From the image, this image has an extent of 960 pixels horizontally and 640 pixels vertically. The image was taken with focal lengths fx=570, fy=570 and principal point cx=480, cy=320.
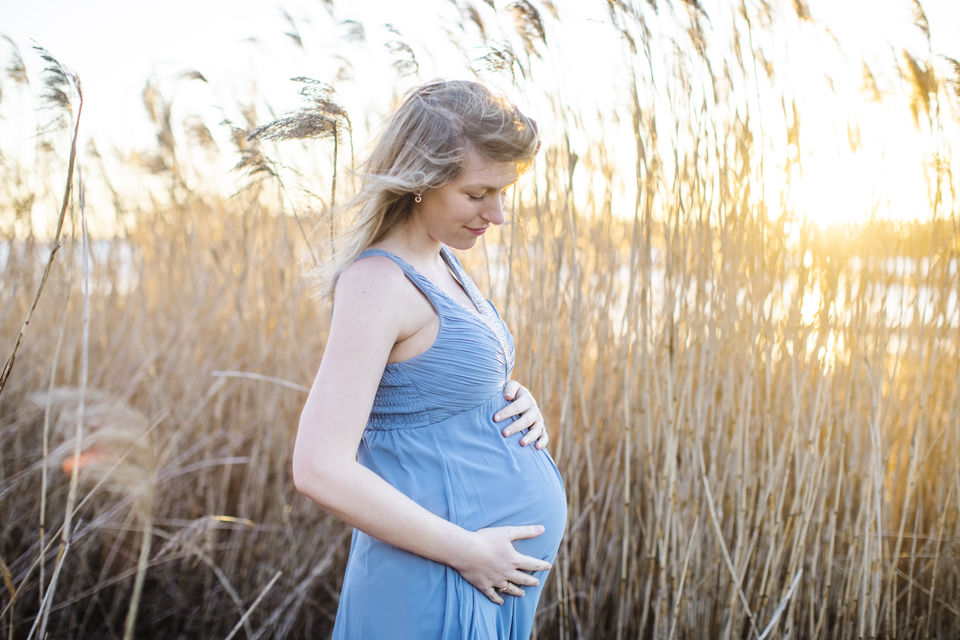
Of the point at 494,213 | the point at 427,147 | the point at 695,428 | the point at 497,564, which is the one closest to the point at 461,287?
the point at 494,213

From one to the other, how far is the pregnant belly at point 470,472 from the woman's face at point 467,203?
0.31 meters

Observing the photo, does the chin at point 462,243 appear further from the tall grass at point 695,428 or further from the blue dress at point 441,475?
the tall grass at point 695,428

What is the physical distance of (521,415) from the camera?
1128 millimetres

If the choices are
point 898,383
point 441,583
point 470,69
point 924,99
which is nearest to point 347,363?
point 441,583

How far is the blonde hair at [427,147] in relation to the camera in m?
0.92

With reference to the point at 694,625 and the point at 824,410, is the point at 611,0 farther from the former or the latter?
the point at 694,625

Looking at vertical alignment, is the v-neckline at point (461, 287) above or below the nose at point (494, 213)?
below

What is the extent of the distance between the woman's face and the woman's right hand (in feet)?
1.61

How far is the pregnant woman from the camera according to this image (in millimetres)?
826

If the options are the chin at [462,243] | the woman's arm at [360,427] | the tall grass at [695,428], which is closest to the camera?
the woman's arm at [360,427]

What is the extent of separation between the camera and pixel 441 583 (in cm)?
90

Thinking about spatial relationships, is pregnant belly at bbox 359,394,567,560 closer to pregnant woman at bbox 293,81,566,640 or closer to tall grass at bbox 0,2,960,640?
pregnant woman at bbox 293,81,566,640

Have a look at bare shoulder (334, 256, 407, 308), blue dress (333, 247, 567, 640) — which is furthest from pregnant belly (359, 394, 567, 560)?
bare shoulder (334, 256, 407, 308)

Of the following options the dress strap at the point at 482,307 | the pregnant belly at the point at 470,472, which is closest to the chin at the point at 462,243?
the dress strap at the point at 482,307
